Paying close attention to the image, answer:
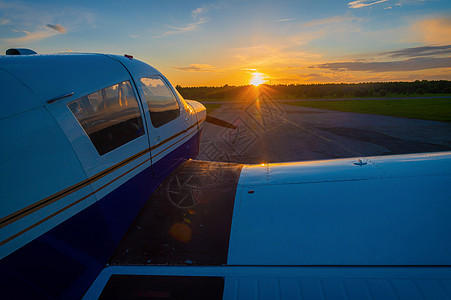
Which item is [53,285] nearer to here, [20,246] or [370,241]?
[20,246]

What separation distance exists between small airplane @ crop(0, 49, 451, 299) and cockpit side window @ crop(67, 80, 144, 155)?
1 centimetres

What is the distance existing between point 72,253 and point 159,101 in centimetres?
189

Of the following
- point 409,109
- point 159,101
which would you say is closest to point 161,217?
point 159,101

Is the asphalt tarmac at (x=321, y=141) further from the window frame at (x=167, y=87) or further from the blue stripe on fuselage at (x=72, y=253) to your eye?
the blue stripe on fuselage at (x=72, y=253)

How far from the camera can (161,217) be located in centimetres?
232

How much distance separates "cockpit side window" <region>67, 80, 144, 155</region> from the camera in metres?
1.92

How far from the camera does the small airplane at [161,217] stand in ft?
4.59

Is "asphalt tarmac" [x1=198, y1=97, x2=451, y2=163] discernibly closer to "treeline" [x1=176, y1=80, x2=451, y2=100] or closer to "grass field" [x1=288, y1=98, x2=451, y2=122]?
"grass field" [x1=288, y1=98, x2=451, y2=122]

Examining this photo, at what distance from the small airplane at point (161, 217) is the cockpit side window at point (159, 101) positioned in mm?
208

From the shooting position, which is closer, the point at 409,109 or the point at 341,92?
the point at 409,109

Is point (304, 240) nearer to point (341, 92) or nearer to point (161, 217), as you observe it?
point (161, 217)

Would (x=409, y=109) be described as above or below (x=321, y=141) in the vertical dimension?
below

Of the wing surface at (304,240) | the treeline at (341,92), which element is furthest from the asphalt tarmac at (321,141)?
the treeline at (341,92)

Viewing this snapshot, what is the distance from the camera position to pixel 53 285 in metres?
1.49
